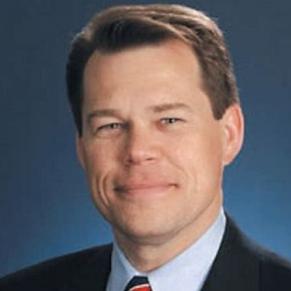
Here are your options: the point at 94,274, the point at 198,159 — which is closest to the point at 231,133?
the point at 198,159

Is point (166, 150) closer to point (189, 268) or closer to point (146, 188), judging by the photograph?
point (146, 188)

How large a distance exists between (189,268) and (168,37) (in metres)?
0.36

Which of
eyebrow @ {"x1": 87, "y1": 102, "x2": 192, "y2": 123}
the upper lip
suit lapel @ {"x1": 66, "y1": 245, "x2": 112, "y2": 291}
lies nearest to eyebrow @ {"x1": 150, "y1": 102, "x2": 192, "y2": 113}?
eyebrow @ {"x1": 87, "y1": 102, "x2": 192, "y2": 123}

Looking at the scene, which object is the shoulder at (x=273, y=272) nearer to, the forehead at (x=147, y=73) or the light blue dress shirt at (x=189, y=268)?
the light blue dress shirt at (x=189, y=268)

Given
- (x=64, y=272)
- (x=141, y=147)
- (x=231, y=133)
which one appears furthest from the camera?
(x=64, y=272)

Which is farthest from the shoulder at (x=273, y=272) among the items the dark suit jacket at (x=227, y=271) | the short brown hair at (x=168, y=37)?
the short brown hair at (x=168, y=37)

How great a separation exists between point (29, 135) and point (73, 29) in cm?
24

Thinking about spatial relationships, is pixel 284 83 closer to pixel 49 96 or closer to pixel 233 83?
pixel 233 83

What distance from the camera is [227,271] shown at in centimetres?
146

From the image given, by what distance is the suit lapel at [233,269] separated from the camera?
145 cm

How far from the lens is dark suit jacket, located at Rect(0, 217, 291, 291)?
1.45 metres

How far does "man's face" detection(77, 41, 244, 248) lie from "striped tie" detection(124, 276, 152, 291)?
0.07m

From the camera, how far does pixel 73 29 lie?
6.33 feet

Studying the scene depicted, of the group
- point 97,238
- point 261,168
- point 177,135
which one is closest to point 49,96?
point 97,238
